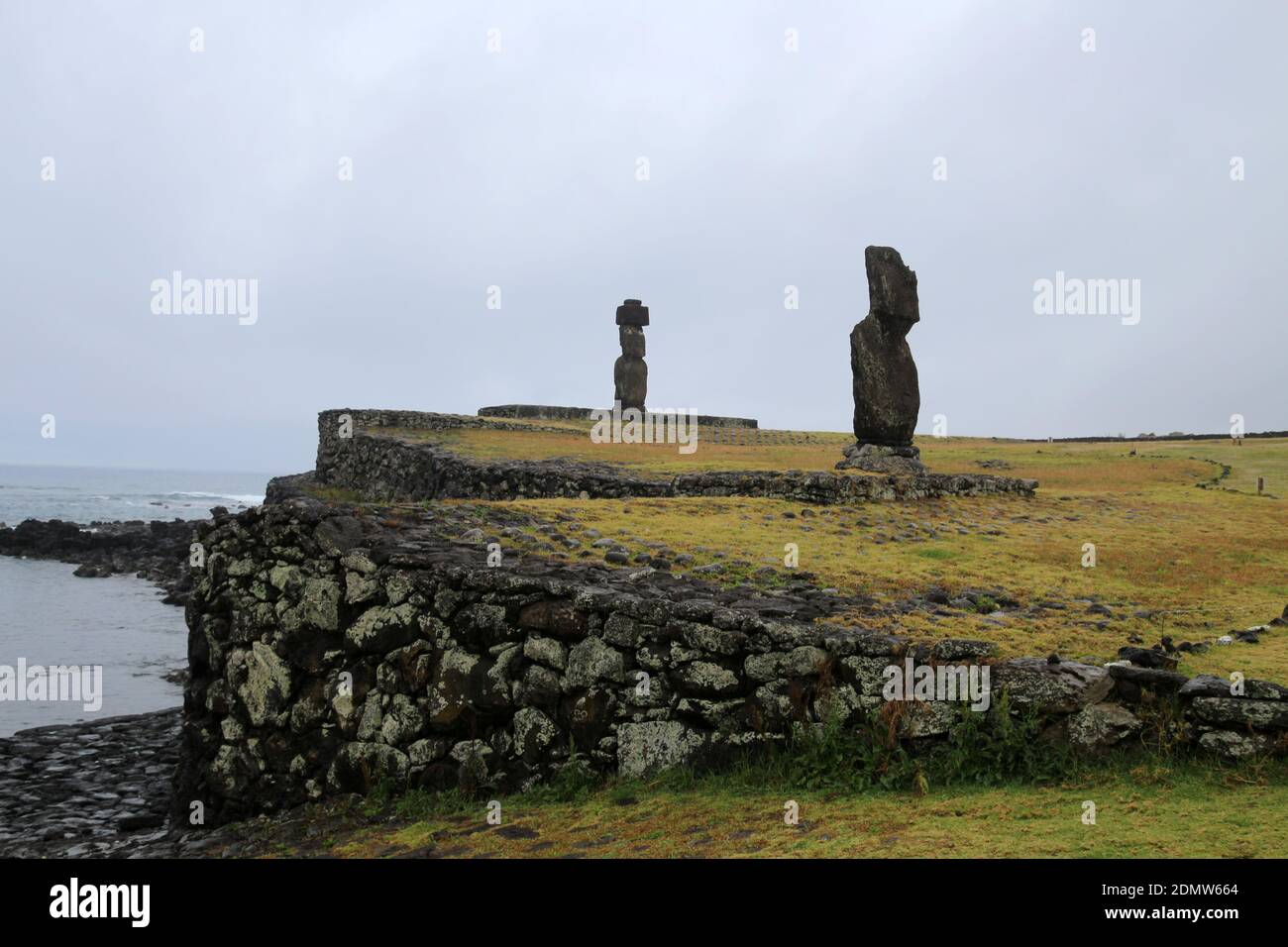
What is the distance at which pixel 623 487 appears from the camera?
74.0 feet

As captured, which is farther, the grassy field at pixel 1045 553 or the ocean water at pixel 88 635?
the ocean water at pixel 88 635

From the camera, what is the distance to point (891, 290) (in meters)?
24.4

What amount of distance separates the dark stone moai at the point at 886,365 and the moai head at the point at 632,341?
19922 mm

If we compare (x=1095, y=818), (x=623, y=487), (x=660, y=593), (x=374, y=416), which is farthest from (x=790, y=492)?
(x=374, y=416)

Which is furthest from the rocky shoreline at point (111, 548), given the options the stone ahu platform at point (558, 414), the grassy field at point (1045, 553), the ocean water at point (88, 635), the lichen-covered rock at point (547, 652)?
the lichen-covered rock at point (547, 652)

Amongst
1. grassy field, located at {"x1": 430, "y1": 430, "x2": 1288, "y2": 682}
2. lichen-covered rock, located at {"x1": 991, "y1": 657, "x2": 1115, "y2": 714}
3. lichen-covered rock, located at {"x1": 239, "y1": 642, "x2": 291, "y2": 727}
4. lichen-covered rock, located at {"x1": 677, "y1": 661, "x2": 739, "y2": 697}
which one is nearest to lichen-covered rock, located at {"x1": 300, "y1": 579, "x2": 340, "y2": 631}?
lichen-covered rock, located at {"x1": 239, "y1": 642, "x2": 291, "y2": 727}

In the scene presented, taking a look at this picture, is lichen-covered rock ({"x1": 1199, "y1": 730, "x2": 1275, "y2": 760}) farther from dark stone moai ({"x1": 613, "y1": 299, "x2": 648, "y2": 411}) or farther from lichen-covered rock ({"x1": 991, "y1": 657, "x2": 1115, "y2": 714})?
dark stone moai ({"x1": 613, "y1": 299, "x2": 648, "y2": 411})

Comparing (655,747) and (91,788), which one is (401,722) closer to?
(655,747)

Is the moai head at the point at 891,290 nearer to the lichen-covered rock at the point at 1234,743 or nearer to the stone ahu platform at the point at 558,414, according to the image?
the lichen-covered rock at the point at 1234,743

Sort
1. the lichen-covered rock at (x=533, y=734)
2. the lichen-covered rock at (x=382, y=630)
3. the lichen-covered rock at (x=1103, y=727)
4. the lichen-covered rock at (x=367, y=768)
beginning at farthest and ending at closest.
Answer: the lichen-covered rock at (x=382, y=630), the lichen-covered rock at (x=367, y=768), the lichen-covered rock at (x=533, y=734), the lichen-covered rock at (x=1103, y=727)

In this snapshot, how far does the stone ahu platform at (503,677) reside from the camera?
809 centimetres

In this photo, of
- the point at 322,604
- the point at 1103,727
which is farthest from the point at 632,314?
the point at 1103,727
